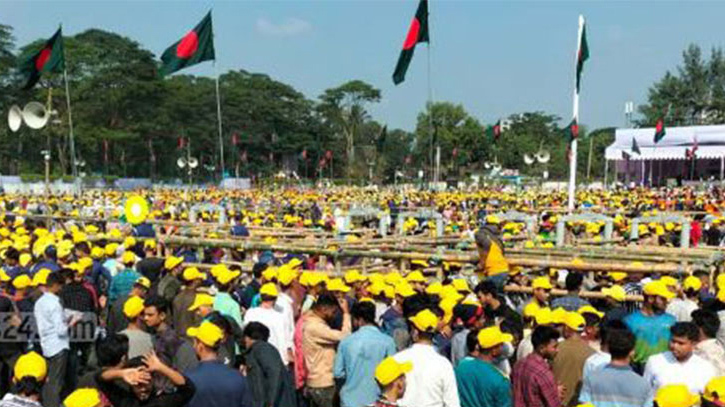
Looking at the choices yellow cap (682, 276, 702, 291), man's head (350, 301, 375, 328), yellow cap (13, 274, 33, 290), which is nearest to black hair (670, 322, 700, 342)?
man's head (350, 301, 375, 328)

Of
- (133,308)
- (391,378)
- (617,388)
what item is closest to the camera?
(391,378)

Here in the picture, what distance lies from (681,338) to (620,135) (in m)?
59.1

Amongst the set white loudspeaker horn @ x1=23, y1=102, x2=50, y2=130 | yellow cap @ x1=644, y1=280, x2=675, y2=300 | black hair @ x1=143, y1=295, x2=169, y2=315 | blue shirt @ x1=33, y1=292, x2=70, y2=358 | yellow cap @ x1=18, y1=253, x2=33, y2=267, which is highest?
white loudspeaker horn @ x1=23, y1=102, x2=50, y2=130

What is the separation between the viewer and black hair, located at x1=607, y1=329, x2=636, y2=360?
5336 millimetres

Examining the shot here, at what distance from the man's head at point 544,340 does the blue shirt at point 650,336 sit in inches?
48.6

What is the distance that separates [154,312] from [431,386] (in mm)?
2936

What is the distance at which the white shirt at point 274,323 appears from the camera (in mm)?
7793

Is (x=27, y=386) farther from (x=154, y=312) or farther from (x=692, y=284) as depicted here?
(x=692, y=284)

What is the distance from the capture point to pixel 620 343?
5.33 metres

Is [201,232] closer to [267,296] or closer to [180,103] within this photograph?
[267,296]

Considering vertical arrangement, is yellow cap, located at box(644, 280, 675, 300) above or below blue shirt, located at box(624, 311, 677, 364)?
above

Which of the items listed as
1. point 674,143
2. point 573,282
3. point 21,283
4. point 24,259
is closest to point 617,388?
point 573,282

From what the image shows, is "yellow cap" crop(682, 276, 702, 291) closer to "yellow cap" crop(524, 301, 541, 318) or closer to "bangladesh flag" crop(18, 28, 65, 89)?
"yellow cap" crop(524, 301, 541, 318)

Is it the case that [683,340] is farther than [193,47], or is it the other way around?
[193,47]
